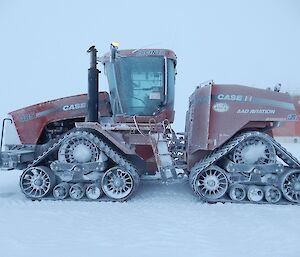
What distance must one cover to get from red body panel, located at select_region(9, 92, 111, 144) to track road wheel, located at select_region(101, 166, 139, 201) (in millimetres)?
1541

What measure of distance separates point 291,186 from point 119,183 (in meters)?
3.00

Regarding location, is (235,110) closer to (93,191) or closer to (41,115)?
(93,191)

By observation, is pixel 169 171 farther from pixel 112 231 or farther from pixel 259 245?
pixel 259 245

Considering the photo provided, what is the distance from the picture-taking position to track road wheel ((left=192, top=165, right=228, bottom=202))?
527 cm

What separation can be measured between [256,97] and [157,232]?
10.0 feet

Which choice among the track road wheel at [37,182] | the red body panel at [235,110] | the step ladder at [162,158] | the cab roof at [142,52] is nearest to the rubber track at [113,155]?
the track road wheel at [37,182]

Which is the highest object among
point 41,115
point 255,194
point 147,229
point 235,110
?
point 235,110

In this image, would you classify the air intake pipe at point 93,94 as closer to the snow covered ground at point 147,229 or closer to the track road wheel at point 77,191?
the track road wheel at point 77,191

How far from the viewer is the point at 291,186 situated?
5250 mm

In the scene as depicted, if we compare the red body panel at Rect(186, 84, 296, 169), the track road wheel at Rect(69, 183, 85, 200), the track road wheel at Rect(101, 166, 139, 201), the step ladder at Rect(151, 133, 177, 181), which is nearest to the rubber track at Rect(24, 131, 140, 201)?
the track road wheel at Rect(101, 166, 139, 201)

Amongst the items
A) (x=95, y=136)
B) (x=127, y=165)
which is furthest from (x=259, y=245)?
(x=95, y=136)

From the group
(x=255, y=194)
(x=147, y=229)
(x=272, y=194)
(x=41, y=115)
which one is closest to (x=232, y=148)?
(x=255, y=194)

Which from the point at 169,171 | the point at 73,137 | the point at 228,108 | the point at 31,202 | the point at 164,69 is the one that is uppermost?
the point at 164,69

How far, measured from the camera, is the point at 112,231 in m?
3.92
